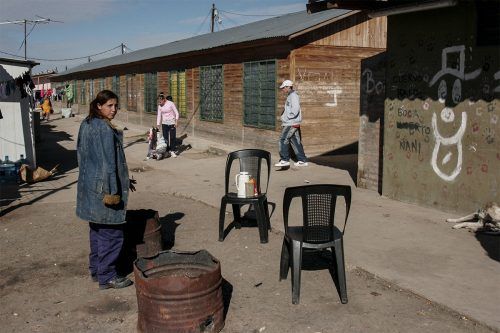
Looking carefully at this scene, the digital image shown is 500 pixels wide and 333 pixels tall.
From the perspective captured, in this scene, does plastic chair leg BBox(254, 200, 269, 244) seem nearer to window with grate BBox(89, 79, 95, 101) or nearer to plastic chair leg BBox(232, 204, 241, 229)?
plastic chair leg BBox(232, 204, 241, 229)

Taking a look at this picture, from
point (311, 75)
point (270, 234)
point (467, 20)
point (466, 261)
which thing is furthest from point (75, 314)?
point (311, 75)

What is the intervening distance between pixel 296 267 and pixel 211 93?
46.3 ft

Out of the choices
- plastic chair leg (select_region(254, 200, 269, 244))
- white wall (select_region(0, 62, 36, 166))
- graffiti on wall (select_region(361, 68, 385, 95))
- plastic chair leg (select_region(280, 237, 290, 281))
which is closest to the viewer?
plastic chair leg (select_region(280, 237, 290, 281))

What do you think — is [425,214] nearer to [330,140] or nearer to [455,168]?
[455,168]

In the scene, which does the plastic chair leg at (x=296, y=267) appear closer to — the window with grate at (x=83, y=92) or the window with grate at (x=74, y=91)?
the window with grate at (x=83, y=92)

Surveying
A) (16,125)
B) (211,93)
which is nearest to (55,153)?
(16,125)

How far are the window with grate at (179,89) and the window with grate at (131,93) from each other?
18.5 feet

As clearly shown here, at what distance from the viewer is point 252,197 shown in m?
6.45

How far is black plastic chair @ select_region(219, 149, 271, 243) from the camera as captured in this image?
21.1ft

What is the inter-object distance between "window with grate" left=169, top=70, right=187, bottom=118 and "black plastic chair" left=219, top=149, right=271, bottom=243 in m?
13.9

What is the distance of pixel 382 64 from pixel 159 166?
6.83 meters

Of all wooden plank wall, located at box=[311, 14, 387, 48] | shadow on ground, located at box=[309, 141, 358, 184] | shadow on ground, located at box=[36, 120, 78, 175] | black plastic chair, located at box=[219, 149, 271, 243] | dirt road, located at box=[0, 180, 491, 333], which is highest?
wooden plank wall, located at box=[311, 14, 387, 48]

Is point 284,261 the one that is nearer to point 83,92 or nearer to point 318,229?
point 318,229

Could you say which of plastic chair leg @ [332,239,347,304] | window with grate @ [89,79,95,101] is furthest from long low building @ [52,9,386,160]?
window with grate @ [89,79,95,101]
